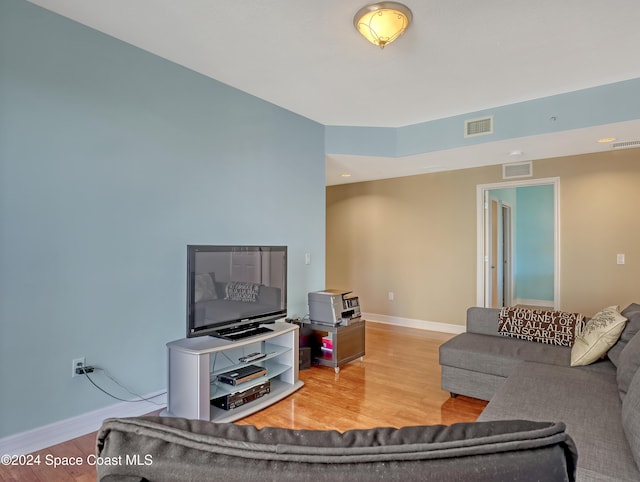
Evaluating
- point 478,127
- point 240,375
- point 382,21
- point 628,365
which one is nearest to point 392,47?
point 382,21

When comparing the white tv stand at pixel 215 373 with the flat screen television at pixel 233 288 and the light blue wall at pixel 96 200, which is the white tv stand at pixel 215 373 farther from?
the light blue wall at pixel 96 200

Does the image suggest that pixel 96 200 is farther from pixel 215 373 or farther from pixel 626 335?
pixel 626 335

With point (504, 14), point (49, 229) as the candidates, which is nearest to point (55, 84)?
point (49, 229)

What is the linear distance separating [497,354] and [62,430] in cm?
294

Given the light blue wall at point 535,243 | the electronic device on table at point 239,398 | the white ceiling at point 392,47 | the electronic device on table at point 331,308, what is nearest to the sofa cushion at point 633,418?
the white ceiling at point 392,47

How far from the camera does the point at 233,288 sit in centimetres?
279

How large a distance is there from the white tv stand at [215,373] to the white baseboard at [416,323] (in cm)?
272

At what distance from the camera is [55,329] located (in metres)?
2.18

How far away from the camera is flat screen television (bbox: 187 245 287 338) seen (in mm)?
2527

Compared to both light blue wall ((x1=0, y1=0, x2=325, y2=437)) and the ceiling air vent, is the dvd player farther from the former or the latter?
the ceiling air vent

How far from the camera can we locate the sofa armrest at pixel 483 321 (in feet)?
10.3

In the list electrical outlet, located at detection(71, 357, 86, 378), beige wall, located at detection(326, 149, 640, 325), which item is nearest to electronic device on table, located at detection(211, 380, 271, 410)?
electrical outlet, located at detection(71, 357, 86, 378)

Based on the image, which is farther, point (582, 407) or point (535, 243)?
point (535, 243)

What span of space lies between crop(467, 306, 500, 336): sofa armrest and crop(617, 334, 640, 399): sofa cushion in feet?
3.87
